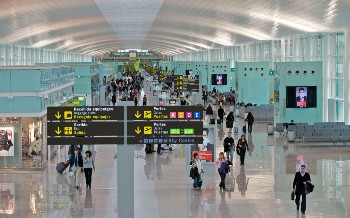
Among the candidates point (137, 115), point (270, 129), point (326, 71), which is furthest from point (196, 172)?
point (326, 71)

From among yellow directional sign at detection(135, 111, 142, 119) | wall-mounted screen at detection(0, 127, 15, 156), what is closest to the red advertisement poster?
wall-mounted screen at detection(0, 127, 15, 156)

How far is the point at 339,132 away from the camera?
32.5 meters

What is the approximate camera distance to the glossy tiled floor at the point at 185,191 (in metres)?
17.2

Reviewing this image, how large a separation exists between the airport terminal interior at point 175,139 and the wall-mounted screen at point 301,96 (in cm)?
7

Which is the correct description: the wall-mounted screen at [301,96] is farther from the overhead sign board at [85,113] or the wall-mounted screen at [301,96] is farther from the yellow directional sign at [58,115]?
the yellow directional sign at [58,115]

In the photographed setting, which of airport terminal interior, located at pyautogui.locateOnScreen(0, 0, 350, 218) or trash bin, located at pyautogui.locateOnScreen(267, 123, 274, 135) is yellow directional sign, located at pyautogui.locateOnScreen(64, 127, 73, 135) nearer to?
airport terminal interior, located at pyautogui.locateOnScreen(0, 0, 350, 218)

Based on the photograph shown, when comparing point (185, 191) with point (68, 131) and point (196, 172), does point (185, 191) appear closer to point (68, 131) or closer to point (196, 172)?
point (196, 172)

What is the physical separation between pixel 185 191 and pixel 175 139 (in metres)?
7.09

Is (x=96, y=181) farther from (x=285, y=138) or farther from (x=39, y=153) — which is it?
(x=285, y=138)

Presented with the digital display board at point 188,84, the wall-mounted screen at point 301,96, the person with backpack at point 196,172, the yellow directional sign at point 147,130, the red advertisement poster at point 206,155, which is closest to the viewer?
the yellow directional sign at point 147,130

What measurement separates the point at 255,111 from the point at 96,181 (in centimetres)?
2654

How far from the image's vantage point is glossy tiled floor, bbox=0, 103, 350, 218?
17219 mm

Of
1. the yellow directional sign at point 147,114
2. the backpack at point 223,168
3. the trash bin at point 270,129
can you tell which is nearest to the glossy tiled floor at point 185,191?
the backpack at point 223,168

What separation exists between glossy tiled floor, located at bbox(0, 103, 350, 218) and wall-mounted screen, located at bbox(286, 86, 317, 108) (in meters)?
7.88
